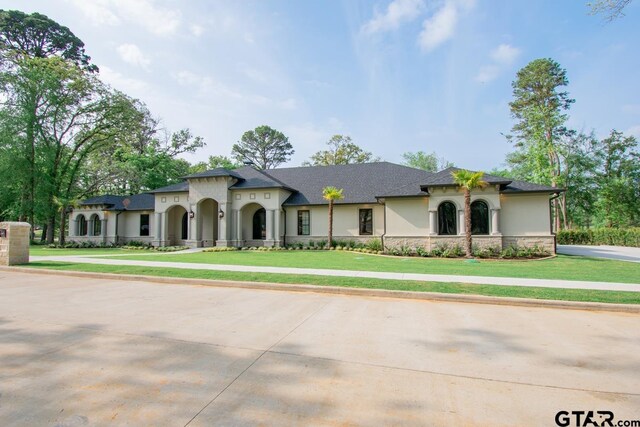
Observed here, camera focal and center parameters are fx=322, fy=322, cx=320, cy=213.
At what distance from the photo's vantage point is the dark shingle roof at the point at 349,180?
23.0m

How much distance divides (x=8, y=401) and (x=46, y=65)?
1467 inches

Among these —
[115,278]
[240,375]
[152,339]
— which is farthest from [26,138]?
[240,375]

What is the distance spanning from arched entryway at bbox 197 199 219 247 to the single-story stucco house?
76 mm

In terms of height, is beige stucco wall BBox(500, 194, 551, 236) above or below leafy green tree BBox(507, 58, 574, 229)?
below

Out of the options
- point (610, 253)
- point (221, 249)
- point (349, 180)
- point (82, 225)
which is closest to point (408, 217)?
point (349, 180)

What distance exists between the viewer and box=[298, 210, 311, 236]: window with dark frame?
77.0ft

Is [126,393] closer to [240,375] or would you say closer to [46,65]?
[240,375]

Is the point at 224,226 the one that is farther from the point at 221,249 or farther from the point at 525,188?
the point at 525,188

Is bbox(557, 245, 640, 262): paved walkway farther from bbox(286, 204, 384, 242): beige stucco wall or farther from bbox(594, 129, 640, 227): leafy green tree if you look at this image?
bbox(594, 129, 640, 227): leafy green tree

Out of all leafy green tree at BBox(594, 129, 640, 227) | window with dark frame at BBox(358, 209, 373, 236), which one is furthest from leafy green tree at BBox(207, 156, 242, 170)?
leafy green tree at BBox(594, 129, 640, 227)

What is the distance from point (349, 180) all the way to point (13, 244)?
1929 centimetres

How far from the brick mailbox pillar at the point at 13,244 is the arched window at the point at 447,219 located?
63.2 feet

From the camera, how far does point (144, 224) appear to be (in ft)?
90.4

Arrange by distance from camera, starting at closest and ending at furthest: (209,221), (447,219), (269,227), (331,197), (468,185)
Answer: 1. (468,185)
2. (447,219)
3. (331,197)
4. (269,227)
5. (209,221)
